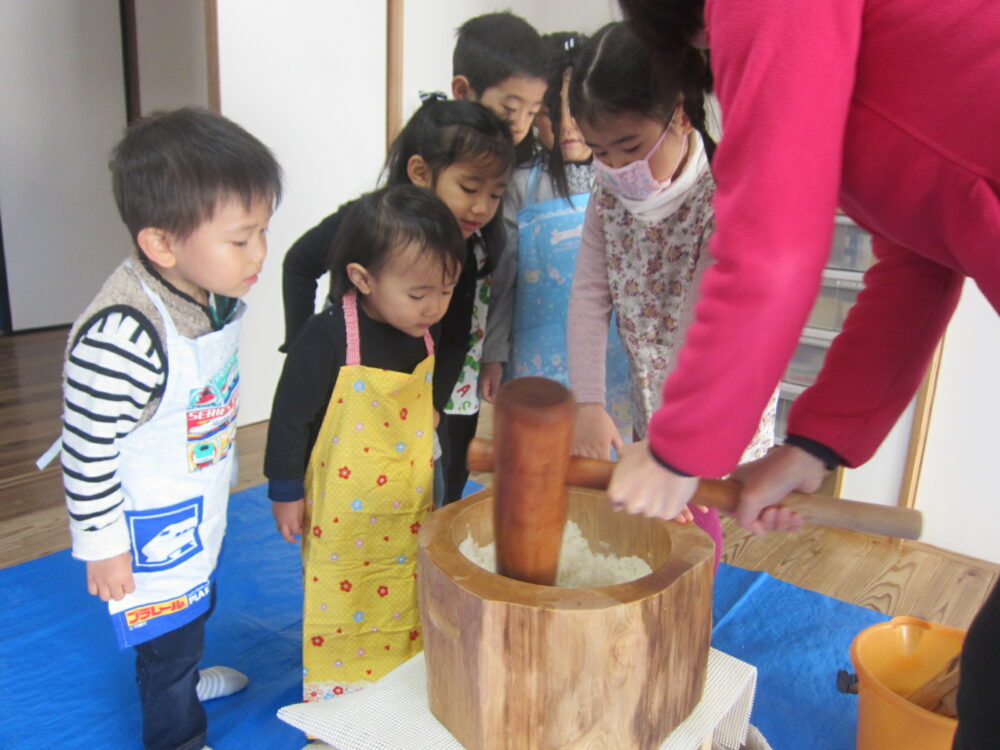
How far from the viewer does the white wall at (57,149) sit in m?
3.80

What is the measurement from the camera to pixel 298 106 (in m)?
2.79

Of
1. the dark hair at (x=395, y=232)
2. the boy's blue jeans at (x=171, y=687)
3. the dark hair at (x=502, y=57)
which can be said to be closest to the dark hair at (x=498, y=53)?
the dark hair at (x=502, y=57)

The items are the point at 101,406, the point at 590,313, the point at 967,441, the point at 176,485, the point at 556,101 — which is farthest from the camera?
the point at 967,441

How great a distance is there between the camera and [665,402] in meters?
0.64

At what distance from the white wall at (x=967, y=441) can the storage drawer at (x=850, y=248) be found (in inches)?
18.7

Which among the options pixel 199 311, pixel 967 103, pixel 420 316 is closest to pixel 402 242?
pixel 420 316

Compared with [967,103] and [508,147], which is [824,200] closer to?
[967,103]

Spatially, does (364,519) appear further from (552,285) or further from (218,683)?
(552,285)

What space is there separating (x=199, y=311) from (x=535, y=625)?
706 mm

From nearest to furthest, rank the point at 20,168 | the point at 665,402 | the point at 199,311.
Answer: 1. the point at 665,402
2. the point at 199,311
3. the point at 20,168

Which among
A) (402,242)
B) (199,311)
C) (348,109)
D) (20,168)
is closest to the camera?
(199,311)

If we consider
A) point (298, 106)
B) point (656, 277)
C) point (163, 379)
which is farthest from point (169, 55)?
point (656, 277)

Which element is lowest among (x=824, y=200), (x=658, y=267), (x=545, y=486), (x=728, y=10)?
(x=545, y=486)

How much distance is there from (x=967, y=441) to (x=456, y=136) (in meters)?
1.58
